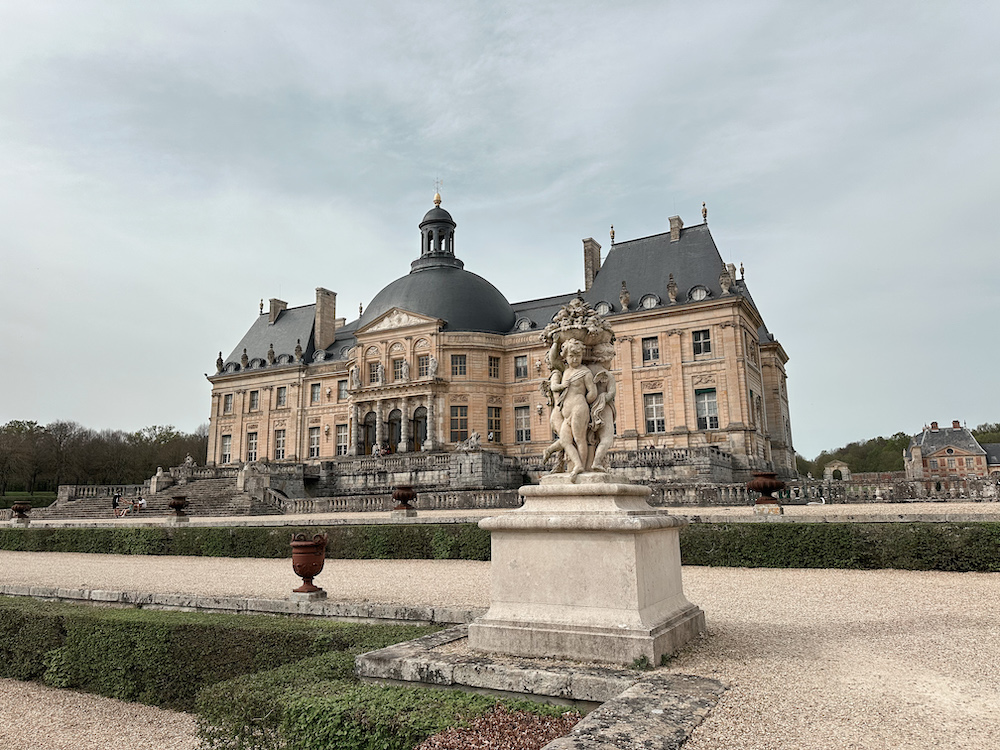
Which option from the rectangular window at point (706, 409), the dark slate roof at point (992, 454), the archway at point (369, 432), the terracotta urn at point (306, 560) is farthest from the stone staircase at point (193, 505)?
the dark slate roof at point (992, 454)

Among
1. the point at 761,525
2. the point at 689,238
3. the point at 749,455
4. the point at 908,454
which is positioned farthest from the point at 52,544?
the point at 908,454

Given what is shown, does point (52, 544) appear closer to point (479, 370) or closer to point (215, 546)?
point (215, 546)

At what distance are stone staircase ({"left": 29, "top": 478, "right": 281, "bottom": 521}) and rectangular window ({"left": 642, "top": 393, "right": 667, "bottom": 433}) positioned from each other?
18.6m

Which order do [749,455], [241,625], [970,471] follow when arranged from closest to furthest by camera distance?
[241,625] < [749,455] < [970,471]

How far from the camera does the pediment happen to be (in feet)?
128

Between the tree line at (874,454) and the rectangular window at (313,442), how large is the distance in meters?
47.2

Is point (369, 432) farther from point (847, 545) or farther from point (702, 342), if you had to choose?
point (847, 545)

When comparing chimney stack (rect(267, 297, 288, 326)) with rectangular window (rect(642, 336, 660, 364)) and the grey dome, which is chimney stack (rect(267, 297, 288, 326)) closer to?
the grey dome

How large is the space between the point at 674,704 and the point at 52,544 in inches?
787

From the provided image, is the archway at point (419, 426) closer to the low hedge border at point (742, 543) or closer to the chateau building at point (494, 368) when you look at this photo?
the chateau building at point (494, 368)

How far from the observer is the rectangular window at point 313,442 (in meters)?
45.0

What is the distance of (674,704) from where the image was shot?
11.7ft

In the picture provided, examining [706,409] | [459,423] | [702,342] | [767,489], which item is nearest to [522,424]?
[459,423]

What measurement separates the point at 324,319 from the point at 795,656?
4663 cm
